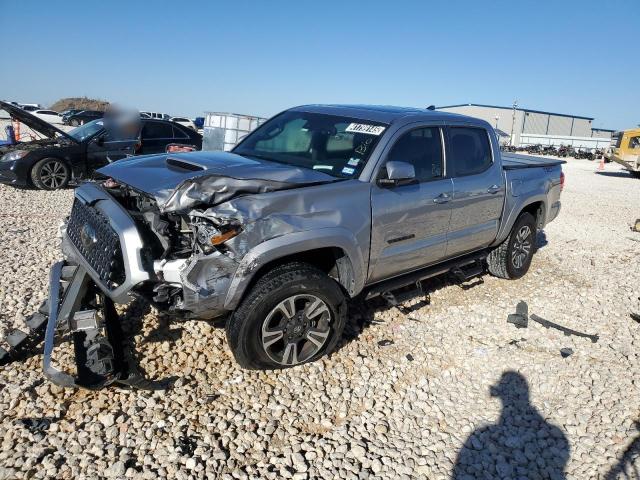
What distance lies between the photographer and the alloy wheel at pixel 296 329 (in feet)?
10.2

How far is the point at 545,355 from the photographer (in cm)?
389

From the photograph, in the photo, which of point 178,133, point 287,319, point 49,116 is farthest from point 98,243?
point 49,116

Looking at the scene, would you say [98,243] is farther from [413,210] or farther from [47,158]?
[47,158]

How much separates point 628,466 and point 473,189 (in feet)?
8.27

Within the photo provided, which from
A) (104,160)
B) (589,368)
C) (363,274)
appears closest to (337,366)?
(363,274)

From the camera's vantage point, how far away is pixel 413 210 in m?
3.68

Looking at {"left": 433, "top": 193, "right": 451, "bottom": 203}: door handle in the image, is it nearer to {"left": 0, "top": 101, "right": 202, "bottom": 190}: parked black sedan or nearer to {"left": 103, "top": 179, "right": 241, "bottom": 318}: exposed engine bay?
→ {"left": 103, "top": 179, "right": 241, "bottom": 318}: exposed engine bay

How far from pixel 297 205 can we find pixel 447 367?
1884 millimetres

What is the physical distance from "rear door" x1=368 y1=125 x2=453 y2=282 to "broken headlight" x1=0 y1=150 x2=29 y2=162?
8.36m

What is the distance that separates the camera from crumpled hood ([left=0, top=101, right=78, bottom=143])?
8.48m

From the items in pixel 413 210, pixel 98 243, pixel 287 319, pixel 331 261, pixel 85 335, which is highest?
pixel 413 210

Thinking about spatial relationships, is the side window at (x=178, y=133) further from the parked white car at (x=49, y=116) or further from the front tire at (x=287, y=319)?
the parked white car at (x=49, y=116)

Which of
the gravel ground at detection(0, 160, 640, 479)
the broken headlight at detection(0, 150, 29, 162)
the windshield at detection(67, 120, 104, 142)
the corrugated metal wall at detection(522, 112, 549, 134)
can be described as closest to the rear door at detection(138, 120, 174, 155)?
the windshield at detection(67, 120, 104, 142)

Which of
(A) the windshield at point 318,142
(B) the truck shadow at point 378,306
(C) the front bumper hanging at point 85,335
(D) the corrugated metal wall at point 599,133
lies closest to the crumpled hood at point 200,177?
(A) the windshield at point 318,142
